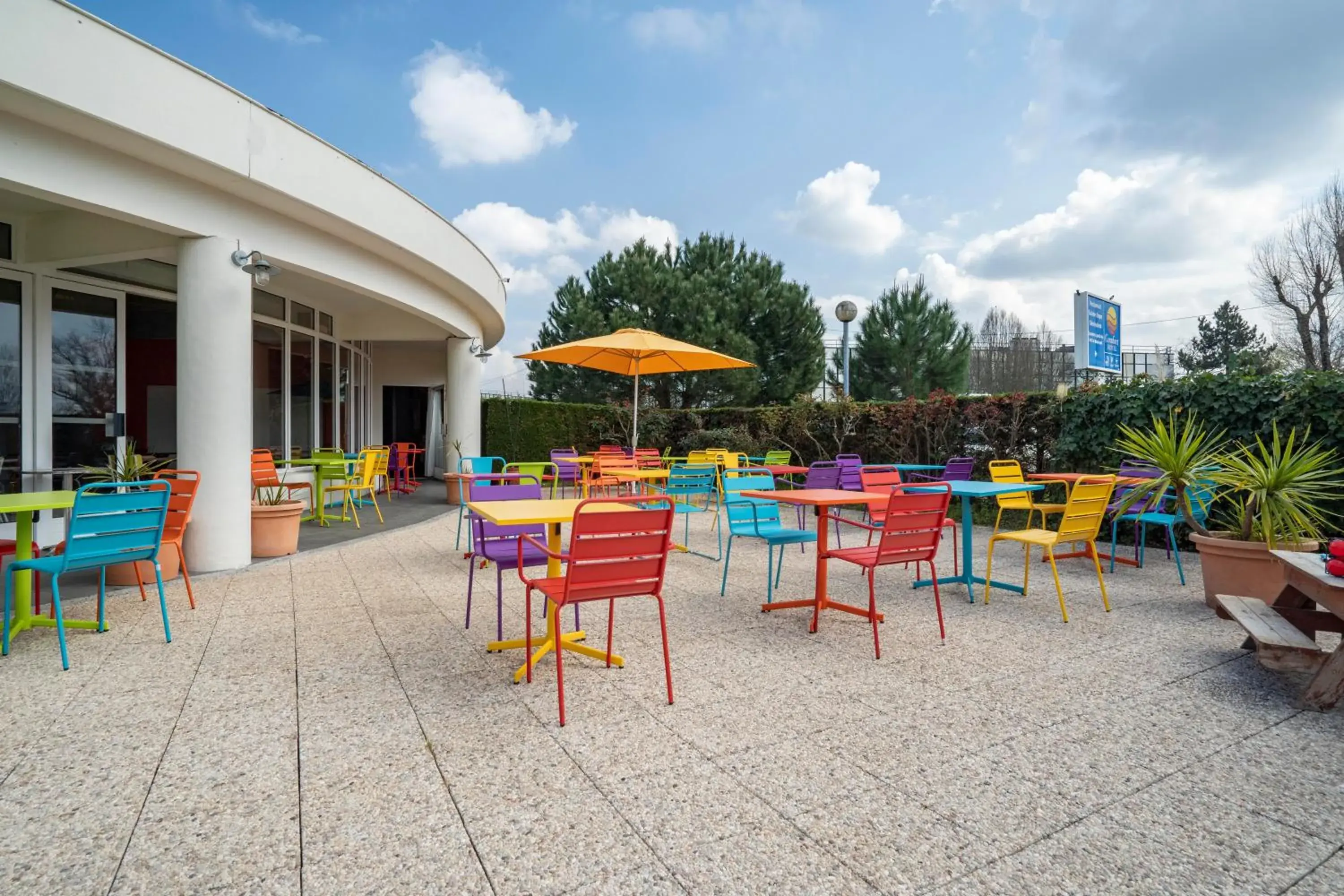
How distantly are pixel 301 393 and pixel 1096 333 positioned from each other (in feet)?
39.8

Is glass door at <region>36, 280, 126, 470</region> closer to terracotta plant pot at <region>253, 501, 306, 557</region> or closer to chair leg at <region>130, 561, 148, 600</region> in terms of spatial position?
terracotta plant pot at <region>253, 501, 306, 557</region>

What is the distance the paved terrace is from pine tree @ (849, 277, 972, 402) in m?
15.3

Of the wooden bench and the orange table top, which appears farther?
the orange table top

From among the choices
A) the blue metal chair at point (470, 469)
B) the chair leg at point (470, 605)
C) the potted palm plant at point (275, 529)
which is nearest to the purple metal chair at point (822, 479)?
the blue metal chair at point (470, 469)

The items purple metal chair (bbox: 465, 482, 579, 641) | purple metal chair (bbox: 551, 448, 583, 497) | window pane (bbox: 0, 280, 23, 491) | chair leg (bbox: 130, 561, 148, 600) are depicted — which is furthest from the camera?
purple metal chair (bbox: 551, 448, 583, 497)

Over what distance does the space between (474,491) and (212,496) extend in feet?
8.72

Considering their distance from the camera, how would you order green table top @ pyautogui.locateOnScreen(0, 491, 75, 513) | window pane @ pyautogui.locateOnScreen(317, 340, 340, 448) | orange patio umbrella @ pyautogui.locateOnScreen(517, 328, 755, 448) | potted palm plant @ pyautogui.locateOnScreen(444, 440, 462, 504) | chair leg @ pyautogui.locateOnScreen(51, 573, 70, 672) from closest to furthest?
chair leg @ pyautogui.locateOnScreen(51, 573, 70, 672) → green table top @ pyautogui.locateOnScreen(0, 491, 75, 513) → orange patio umbrella @ pyautogui.locateOnScreen(517, 328, 755, 448) → window pane @ pyautogui.locateOnScreen(317, 340, 340, 448) → potted palm plant @ pyautogui.locateOnScreen(444, 440, 462, 504)

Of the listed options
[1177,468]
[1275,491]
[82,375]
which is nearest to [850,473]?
[1177,468]

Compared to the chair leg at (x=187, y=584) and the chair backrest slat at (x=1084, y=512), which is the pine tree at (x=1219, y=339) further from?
the chair leg at (x=187, y=584)

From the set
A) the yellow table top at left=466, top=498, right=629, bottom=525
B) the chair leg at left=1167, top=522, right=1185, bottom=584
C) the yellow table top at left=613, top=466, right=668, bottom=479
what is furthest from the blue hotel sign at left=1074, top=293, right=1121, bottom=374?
the yellow table top at left=466, top=498, right=629, bottom=525

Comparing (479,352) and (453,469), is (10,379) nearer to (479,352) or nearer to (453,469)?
(453,469)

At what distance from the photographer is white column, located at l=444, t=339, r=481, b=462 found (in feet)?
36.9

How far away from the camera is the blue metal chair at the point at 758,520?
473 centimetres

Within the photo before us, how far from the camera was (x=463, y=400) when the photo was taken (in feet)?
37.1
